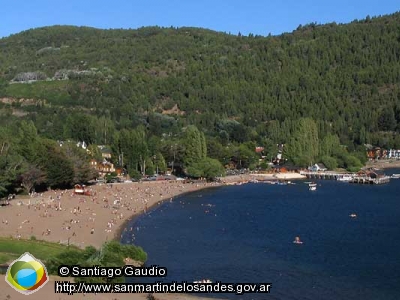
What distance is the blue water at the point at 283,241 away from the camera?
34906 millimetres

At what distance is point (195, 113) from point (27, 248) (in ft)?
391

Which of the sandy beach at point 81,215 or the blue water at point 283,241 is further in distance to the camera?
the blue water at point 283,241

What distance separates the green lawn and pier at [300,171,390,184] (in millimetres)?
61939

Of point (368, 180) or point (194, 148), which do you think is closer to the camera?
point (194, 148)

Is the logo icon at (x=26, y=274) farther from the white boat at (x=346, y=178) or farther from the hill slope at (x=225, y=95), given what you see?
the hill slope at (x=225, y=95)

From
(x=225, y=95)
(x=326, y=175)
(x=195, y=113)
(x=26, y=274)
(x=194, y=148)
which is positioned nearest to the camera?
(x=26, y=274)

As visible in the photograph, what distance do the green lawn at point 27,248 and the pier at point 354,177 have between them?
6194cm

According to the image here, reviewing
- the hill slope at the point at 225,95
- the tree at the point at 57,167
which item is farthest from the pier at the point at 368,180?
the tree at the point at 57,167

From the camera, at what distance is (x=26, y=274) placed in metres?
23.4

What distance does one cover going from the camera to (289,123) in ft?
452

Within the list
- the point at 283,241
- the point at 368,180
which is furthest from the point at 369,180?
the point at 283,241

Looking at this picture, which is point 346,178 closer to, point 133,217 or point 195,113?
point 133,217

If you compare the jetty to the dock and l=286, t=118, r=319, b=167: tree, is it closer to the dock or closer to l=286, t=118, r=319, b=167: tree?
the dock

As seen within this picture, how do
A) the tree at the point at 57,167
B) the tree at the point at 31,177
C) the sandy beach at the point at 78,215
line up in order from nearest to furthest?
the sandy beach at the point at 78,215, the tree at the point at 31,177, the tree at the point at 57,167
